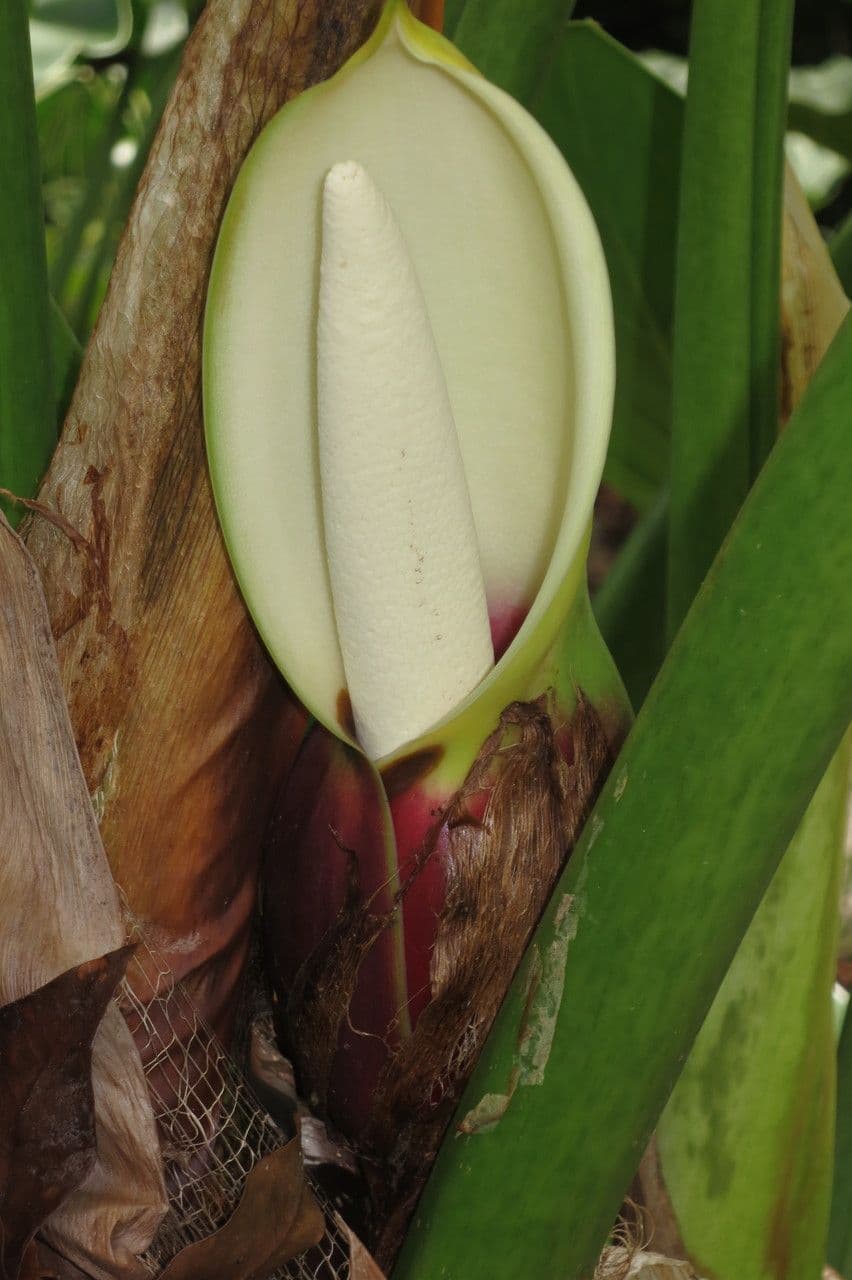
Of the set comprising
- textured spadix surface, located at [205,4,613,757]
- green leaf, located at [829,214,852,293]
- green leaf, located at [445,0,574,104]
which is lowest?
green leaf, located at [829,214,852,293]

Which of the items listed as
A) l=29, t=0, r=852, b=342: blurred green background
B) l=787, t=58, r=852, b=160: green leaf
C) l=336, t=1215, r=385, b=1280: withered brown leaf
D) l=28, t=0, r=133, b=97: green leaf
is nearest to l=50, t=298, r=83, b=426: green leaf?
l=29, t=0, r=852, b=342: blurred green background

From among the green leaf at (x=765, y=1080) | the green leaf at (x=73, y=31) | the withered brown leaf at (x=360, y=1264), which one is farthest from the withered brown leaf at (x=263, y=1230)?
the green leaf at (x=73, y=31)

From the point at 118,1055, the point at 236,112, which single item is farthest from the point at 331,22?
the point at 118,1055

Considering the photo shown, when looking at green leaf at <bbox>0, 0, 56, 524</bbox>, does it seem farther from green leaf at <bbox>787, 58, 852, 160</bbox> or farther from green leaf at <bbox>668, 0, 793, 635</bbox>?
green leaf at <bbox>787, 58, 852, 160</bbox>

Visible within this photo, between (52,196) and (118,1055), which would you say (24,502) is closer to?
(118,1055)

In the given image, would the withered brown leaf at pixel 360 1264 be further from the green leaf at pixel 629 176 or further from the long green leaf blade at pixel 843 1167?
the green leaf at pixel 629 176

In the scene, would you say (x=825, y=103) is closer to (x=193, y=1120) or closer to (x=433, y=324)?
(x=433, y=324)
